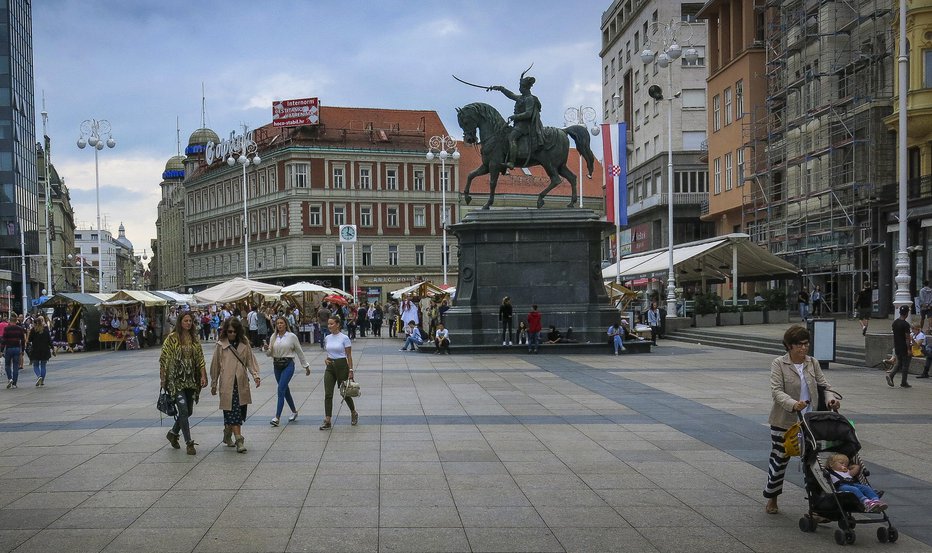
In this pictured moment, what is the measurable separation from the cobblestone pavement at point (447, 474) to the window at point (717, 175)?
42.7 meters

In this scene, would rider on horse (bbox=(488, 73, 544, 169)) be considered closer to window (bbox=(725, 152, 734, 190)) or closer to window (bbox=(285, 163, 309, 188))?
window (bbox=(725, 152, 734, 190))

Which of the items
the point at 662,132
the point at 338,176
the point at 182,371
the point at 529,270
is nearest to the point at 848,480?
the point at 182,371

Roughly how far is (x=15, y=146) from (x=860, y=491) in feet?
273

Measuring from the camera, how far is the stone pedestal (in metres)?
28.2

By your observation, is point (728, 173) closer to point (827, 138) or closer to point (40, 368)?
point (827, 138)

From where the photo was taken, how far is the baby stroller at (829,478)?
21.7ft

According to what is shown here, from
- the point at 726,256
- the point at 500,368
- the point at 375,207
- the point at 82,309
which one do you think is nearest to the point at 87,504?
the point at 500,368

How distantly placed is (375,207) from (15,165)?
3068 centimetres


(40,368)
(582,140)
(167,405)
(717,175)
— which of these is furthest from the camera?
(717,175)

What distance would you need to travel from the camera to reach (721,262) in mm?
43844

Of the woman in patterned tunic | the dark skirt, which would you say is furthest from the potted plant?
the woman in patterned tunic

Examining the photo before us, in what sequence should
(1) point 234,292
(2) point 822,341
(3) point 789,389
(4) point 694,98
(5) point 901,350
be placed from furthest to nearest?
(4) point 694,98 < (1) point 234,292 < (2) point 822,341 < (5) point 901,350 < (3) point 789,389

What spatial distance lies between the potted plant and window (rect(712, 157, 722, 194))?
61.8ft

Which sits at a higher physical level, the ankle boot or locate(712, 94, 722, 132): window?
locate(712, 94, 722, 132): window
